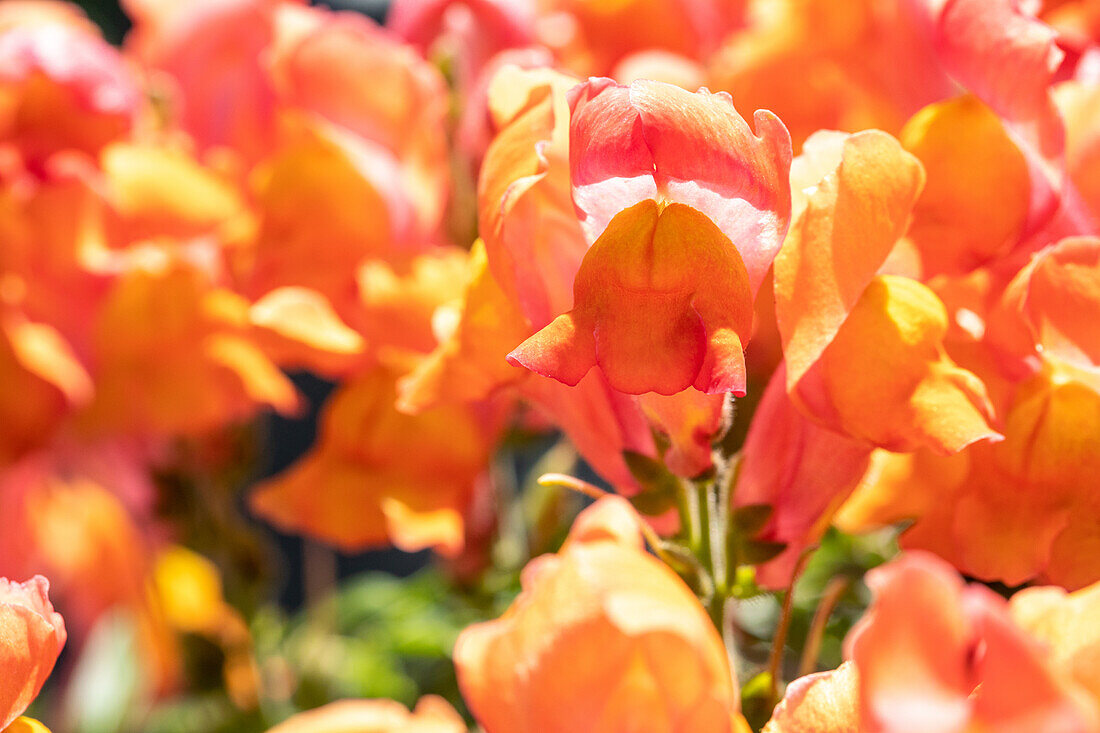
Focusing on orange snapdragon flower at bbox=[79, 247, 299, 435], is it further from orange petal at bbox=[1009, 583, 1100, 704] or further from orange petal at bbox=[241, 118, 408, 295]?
orange petal at bbox=[1009, 583, 1100, 704]

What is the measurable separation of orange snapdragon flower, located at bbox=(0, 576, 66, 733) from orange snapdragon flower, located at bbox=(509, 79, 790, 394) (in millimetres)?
103

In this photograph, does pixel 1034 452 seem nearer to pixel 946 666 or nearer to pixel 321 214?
pixel 946 666

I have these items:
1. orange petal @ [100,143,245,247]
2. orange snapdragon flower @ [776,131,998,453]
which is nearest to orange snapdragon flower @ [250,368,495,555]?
orange petal @ [100,143,245,247]

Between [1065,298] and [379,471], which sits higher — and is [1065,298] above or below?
above

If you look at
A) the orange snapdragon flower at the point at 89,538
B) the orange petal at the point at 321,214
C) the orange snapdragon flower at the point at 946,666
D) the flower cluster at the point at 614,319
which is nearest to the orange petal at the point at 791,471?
the flower cluster at the point at 614,319

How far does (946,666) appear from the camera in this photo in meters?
0.17

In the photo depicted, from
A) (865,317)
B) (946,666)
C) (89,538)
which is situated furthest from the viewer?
(89,538)

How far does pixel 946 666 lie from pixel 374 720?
0.51 ft

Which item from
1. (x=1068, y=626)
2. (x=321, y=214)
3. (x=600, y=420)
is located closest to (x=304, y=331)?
(x=321, y=214)

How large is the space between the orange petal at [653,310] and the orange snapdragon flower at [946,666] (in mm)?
83

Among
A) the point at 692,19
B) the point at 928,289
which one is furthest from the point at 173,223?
the point at 928,289

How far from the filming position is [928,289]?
288 millimetres

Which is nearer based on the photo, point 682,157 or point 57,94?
point 682,157

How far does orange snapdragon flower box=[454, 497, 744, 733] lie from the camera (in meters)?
0.21
